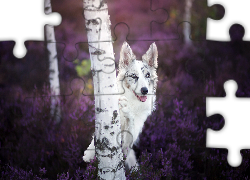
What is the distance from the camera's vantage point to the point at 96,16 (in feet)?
9.38

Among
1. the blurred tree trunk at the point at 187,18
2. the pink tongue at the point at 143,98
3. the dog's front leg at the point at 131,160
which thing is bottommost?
the dog's front leg at the point at 131,160

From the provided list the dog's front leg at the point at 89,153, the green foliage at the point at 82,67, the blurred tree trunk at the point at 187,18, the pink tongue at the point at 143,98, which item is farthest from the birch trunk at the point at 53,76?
the blurred tree trunk at the point at 187,18

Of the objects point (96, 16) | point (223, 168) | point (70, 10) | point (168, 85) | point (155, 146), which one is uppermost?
point (70, 10)

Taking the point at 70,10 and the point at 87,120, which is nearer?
the point at 70,10

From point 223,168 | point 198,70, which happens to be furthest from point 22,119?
point 223,168

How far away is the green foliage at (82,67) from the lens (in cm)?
410

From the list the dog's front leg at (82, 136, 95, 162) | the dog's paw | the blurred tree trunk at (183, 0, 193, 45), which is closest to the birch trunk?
the dog's front leg at (82, 136, 95, 162)

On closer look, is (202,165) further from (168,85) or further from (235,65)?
(235,65)

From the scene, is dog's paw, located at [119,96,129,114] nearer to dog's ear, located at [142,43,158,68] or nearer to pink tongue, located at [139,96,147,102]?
pink tongue, located at [139,96,147,102]

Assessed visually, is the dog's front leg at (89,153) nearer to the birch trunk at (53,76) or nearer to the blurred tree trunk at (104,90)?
the blurred tree trunk at (104,90)

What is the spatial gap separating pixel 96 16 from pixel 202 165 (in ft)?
8.74

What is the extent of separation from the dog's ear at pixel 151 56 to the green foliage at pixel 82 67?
1006 millimetres

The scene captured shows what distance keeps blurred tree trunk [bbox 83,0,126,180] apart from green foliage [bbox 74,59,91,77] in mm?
1080

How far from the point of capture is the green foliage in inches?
161
